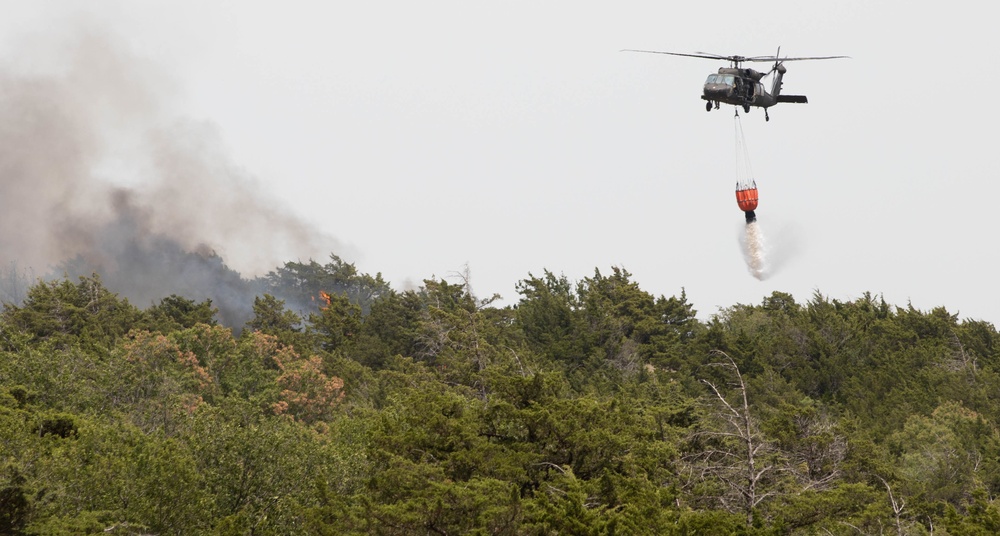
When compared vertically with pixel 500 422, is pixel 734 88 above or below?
above

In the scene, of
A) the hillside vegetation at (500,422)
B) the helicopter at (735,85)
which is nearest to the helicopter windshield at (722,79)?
the helicopter at (735,85)

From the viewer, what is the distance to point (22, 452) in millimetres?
29953

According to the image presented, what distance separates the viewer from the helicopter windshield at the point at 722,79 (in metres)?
38.6

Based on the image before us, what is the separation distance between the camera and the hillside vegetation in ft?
87.8

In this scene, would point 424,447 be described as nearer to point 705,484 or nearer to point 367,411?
→ point 705,484

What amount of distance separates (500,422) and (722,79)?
14.5 meters

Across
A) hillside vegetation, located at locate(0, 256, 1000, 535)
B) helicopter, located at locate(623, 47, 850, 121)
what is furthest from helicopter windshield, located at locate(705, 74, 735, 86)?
hillside vegetation, located at locate(0, 256, 1000, 535)

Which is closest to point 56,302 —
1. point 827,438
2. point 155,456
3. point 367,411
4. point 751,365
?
point 367,411

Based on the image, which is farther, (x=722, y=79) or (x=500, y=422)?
(x=722, y=79)

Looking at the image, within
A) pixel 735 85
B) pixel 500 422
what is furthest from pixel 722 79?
pixel 500 422

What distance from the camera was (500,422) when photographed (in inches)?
1193

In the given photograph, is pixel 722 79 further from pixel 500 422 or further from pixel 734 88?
pixel 500 422

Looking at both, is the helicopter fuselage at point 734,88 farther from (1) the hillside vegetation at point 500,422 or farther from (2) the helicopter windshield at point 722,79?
(1) the hillside vegetation at point 500,422

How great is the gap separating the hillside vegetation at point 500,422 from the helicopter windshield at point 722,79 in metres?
10.1
